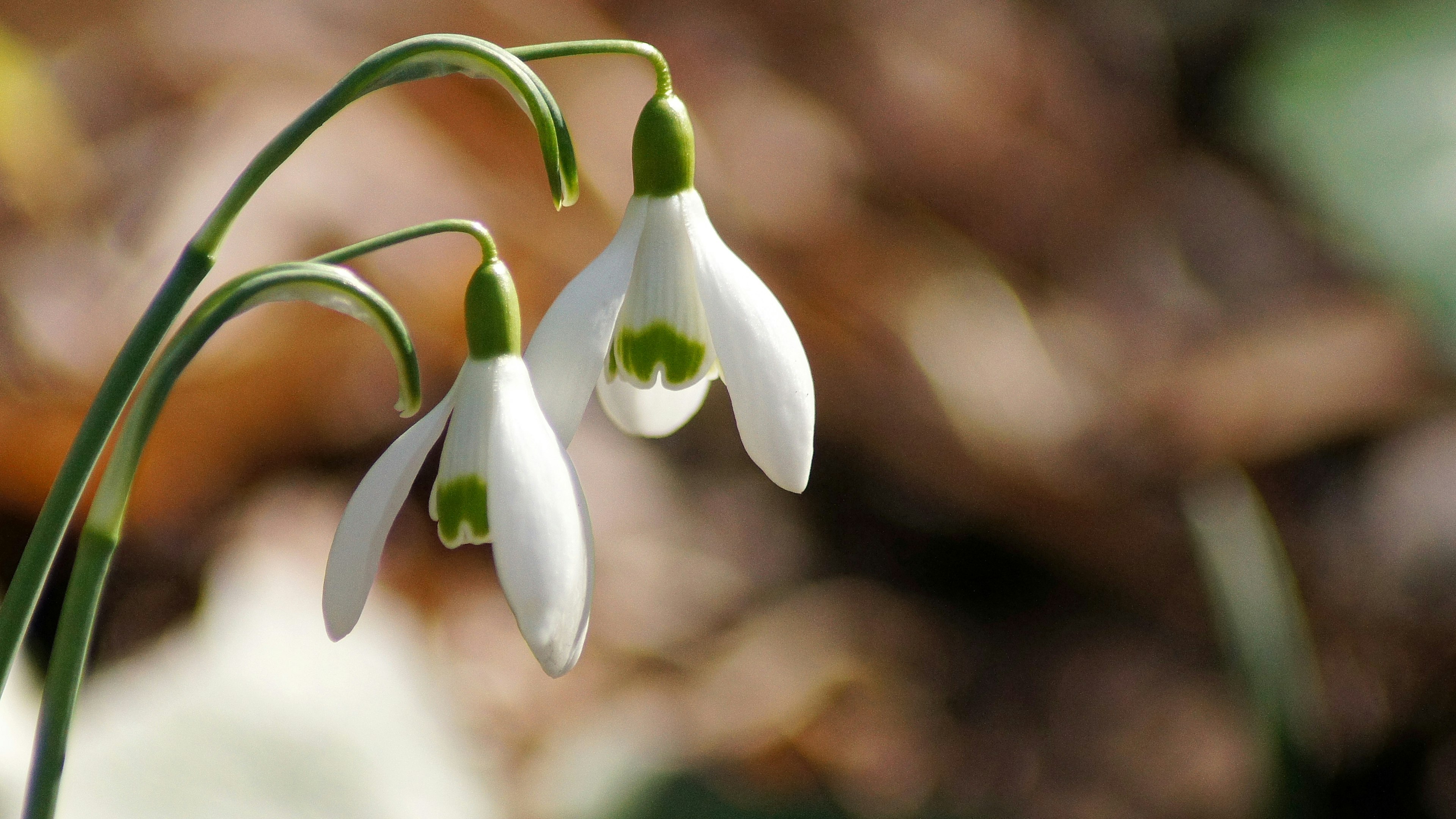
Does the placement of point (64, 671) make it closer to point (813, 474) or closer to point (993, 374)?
point (813, 474)

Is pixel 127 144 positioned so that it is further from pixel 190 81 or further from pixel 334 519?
pixel 334 519

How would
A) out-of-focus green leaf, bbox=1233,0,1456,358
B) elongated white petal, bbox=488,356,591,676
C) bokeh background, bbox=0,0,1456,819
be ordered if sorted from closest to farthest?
elongated white petal, bbox=488,356,591,676 → bokeh background, bbox=0,0,1456,819 → out-of-focus green leaf, bbox=1233,0,1456,358

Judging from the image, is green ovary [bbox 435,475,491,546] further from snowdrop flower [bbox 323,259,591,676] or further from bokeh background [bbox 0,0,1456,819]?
bokeh background [bbox 0,0,1456,819]

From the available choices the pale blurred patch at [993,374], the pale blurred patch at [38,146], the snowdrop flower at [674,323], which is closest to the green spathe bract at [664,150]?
the snowdrop flower at [674,323]

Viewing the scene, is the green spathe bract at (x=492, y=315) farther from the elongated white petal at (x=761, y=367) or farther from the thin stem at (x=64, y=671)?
the thin stem at (x=64, y=671)

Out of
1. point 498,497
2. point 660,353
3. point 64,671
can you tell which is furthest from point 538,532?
point 64,671

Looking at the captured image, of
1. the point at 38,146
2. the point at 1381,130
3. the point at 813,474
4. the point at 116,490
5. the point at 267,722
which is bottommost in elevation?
the point at 1381,130

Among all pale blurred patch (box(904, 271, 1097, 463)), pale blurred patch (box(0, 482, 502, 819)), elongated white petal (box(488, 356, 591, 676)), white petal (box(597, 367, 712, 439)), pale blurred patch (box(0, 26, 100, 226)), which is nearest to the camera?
elongated white petal (box(488, 356, 591, 676))

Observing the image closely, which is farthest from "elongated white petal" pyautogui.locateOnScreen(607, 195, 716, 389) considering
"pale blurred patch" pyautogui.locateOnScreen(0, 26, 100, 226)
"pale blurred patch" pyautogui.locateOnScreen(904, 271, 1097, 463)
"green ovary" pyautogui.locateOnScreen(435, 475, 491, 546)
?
"pale blurred patch" pyautogui.locateOnScreen(0, 26, 100, 226)
